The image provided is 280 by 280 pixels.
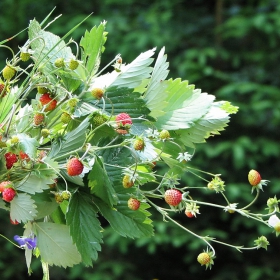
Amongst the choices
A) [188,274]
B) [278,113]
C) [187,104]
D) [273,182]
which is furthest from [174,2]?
[187,104]

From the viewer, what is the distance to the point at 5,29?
7.88ft

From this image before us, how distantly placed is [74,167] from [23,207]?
0.08 m

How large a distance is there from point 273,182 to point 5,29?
1.17 metres

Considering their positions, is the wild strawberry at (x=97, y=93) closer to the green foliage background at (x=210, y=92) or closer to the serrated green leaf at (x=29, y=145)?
the serrated green leaf at (x=29, y=145)

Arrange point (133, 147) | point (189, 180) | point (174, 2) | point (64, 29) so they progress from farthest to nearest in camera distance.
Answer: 1. point (174, 2)
2. point (64, 29)
3. point (189, 180)
4. point (133, 147)

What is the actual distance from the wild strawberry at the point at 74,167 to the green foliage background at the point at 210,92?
165 cm

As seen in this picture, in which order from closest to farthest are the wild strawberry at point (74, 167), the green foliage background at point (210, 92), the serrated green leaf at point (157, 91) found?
the wild strawberry at point (74, 167) → the serrated green leaf at point (157, 91) → the green foliage background at point (210, 92)

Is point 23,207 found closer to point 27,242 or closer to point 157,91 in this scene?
point 27,242

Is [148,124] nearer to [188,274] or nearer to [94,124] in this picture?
[94,124]

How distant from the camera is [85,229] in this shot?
0.59 m

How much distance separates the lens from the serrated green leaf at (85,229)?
1.92ft

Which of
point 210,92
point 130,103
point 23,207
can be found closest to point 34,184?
point 23,207

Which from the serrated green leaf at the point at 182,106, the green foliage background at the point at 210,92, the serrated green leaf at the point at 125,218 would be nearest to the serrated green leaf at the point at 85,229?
the serrated green leaf at the point at 125,218

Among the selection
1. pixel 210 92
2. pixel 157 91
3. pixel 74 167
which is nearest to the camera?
pixel 74 167
